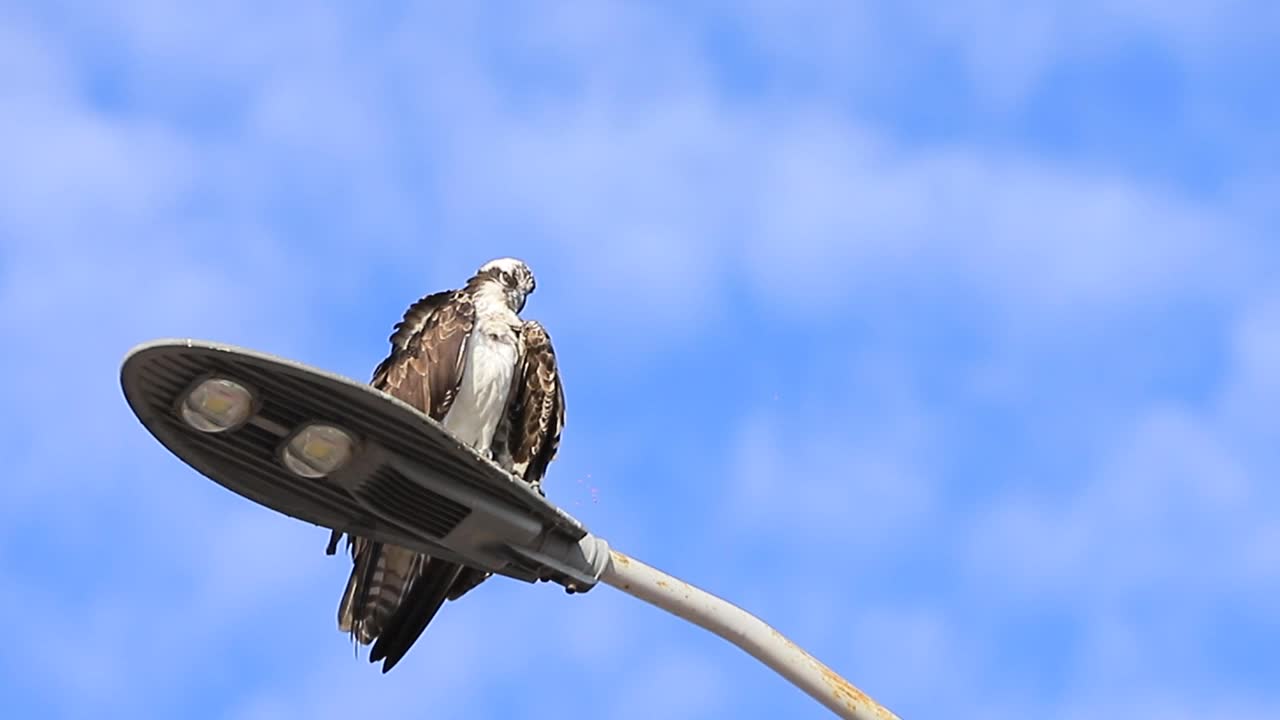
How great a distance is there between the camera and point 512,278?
1097 cm

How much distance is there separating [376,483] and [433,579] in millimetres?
1764

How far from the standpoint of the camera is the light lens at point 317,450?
5.79m

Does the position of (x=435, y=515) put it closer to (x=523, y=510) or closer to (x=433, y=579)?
(x=523, y=510)

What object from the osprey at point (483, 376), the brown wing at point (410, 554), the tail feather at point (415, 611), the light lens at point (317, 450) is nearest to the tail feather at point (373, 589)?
the brown wing at point (410, 554)

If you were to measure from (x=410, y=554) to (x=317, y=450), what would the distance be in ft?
8.61

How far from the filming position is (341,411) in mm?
5746

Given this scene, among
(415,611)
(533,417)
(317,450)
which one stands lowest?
(317,450)

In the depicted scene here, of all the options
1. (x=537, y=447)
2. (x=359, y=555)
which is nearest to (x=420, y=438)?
(x=359, y=555)

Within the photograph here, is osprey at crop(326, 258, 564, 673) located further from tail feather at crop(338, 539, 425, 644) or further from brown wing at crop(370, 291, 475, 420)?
tail feather at crop(338, 539, 425, 644)

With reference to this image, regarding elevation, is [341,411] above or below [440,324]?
below

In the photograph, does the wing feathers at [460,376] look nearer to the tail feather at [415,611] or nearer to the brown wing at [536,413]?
the brown wing at [536,413]

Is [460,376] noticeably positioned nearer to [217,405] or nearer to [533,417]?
[533,417]

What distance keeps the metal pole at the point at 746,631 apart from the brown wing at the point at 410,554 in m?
0.92

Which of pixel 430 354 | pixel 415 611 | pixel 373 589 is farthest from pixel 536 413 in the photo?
pixel 415 611
